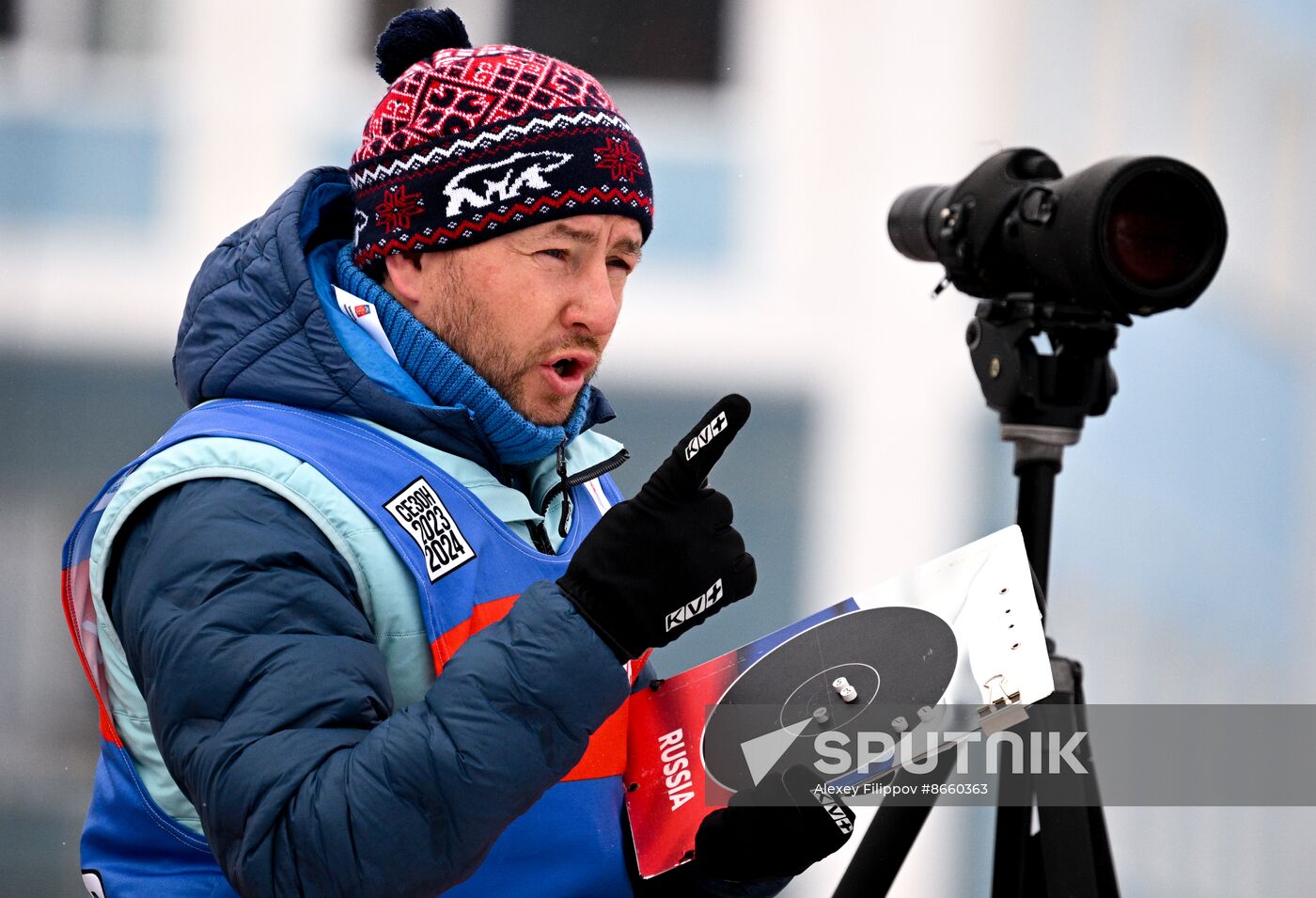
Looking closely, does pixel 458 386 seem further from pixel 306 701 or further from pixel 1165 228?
→ pixel 1165 228

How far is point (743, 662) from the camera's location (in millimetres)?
1082

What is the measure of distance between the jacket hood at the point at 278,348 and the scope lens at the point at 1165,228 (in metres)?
0.64

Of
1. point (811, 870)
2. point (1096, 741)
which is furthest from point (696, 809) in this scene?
point (1096, 741)

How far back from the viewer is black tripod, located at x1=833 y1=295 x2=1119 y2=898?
135 centimetres

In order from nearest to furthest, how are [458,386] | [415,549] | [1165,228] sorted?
[415,549]
[458,386]
[1165,228]

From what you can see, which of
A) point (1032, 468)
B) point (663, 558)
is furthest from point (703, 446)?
point (1032, 468)

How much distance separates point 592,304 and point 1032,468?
20.6 inches

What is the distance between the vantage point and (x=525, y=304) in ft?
3.61

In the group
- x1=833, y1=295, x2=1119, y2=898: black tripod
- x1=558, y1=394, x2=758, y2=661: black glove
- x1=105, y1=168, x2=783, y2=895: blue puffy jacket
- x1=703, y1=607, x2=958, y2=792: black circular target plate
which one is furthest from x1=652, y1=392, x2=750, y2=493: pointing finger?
x1=833, y1=295, x2=1119, y2=898: black tripod

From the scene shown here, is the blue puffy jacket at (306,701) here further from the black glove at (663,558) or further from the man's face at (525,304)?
the man's face at (525,304)

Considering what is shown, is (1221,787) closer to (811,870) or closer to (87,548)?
(811,870)

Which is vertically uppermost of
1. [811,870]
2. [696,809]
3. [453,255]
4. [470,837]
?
[453,255]

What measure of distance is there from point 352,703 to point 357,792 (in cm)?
7

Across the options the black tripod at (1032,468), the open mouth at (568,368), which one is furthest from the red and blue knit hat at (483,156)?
the black tripod at (1032,468)
